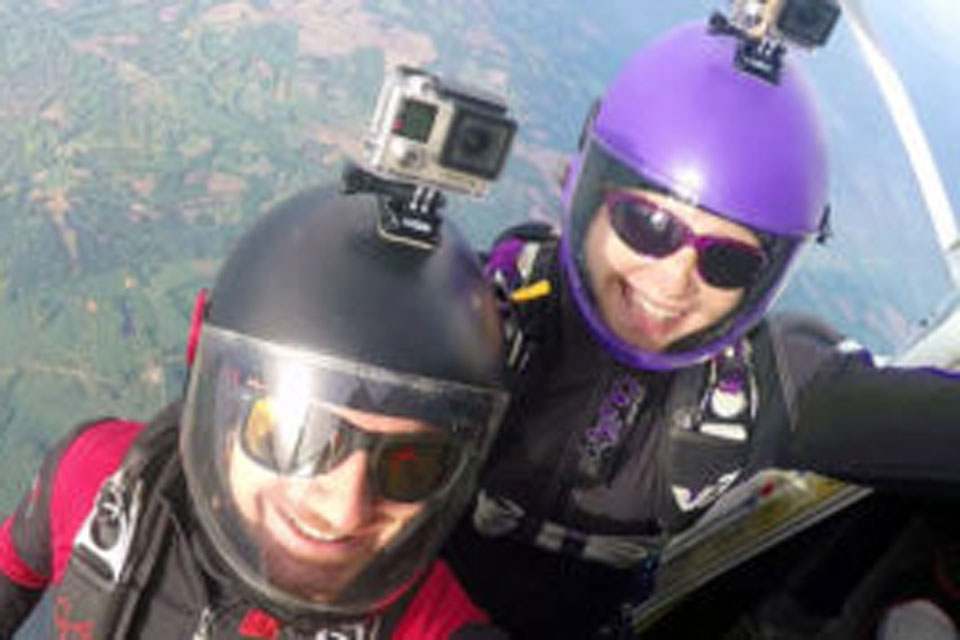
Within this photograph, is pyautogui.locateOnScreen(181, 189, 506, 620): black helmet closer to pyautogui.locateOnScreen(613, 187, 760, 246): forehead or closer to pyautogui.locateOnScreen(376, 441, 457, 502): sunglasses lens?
Result: pyautogui.locateOnScreen(376, 441, 457, 502): sunglasses lens

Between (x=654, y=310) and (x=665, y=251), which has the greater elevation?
(x=665, y=251)

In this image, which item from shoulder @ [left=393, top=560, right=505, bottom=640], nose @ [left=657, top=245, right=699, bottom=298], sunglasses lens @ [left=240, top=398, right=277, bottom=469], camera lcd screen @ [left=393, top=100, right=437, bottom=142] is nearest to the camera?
camera lcd screen @ [left=393, top=100, right=437, bottom=142]

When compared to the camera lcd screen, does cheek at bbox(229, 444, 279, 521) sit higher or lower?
lower

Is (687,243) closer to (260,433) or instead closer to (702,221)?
(702,221)

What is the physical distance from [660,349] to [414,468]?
2.75 feet

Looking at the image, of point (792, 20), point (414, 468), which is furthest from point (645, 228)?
point (414, 468)

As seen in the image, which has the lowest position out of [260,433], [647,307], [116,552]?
[116,552]

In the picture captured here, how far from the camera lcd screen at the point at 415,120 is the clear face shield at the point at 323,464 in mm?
358

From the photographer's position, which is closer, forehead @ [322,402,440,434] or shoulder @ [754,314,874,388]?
forehead @ [322,402,440,434]

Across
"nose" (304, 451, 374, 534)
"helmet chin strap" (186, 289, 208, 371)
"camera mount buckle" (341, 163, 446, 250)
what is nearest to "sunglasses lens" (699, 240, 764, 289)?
"camera mount buckle" (341, 163, 446, 250)

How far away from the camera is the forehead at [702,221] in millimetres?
1811

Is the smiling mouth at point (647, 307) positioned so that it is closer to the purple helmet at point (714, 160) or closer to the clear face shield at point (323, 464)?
the purple helmet at point (714, 160)

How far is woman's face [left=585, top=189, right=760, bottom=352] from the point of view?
1.81 metres

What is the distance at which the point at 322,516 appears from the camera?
122cm
